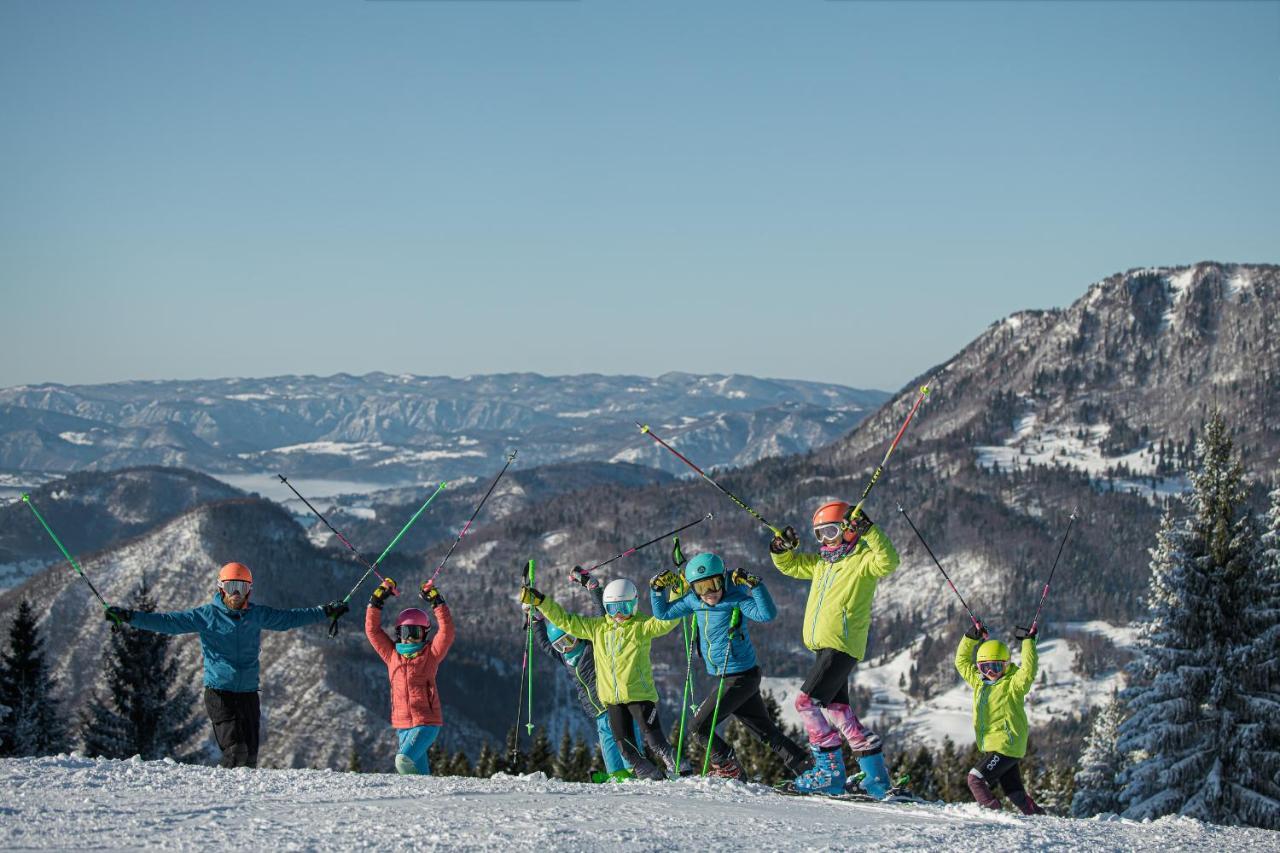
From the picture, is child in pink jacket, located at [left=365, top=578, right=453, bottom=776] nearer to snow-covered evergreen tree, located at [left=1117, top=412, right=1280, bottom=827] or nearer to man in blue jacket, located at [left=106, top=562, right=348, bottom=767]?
man in blue jacket, located at [left=106, top=562, right=348, bottom=767]

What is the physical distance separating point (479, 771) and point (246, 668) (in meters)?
33.5

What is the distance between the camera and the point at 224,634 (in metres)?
12.3

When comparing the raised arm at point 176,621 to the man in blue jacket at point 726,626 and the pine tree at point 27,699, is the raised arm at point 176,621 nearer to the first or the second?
Result: the man in blue jacket at point 726,626

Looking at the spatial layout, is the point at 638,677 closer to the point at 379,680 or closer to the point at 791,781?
the point at 791,781

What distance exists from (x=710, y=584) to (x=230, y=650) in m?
5.15

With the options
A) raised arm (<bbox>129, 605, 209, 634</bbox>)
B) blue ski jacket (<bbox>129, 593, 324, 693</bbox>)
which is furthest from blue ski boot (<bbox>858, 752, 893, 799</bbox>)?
raised arm (<bbox>129, 605, 209, 634</bbox>)

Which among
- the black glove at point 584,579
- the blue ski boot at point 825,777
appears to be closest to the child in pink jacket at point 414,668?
the black glove at point 584,579

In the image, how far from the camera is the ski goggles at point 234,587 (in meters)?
12.4

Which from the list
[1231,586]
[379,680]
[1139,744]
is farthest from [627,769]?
[379,680]

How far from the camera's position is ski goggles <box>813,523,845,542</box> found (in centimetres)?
1173

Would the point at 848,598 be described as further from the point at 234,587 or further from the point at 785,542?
the point at 234,587

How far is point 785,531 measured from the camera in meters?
12.1

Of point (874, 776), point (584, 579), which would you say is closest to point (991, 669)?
point (874, 776)

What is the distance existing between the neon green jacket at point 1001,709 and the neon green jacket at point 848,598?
1.67 m
